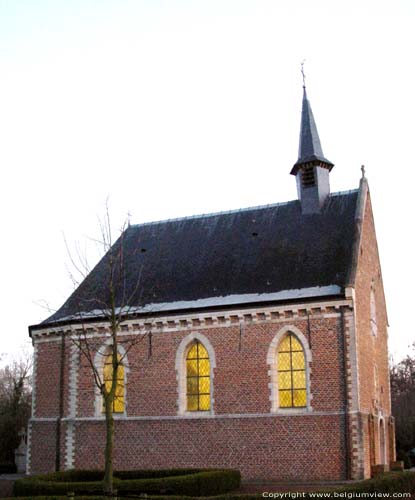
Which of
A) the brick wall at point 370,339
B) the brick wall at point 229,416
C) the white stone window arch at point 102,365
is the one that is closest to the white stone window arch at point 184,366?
the brick wall at point 229,416

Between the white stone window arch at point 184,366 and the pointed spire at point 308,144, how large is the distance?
9135mm

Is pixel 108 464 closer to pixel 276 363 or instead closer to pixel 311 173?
pixel 276 363

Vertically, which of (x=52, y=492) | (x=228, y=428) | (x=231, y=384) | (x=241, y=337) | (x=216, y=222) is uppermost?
(x=216, y=222)

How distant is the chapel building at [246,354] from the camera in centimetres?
2223

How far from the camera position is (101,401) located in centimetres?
2555

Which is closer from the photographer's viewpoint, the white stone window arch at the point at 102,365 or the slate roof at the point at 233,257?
the slate roof at the point at 233,257

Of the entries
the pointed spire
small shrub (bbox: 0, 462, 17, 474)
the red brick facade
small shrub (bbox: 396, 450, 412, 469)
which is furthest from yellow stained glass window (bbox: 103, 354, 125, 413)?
small shrub (bbox: 396, 450, 412, 469)

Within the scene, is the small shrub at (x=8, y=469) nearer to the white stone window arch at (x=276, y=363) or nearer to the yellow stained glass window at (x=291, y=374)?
the white stone window arch at (x=276, y=363)

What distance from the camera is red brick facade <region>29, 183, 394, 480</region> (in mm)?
21953

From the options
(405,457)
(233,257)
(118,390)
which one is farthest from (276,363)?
(405,457)

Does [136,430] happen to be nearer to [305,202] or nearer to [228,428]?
[228,428]

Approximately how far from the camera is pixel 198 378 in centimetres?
2434

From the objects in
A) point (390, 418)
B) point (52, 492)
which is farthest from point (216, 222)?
point (52, 492)

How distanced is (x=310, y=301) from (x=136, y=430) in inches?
324
